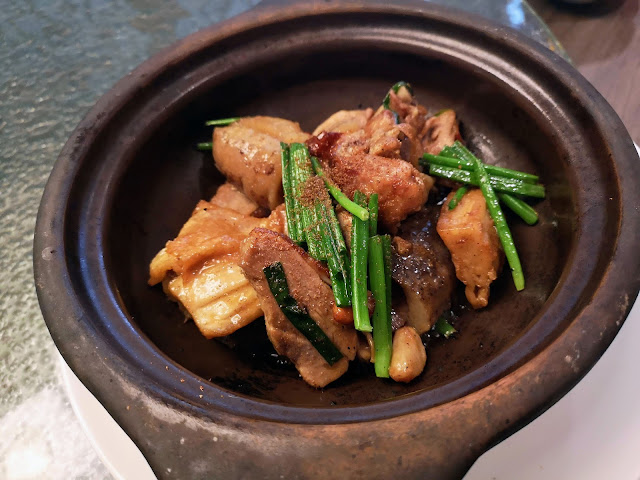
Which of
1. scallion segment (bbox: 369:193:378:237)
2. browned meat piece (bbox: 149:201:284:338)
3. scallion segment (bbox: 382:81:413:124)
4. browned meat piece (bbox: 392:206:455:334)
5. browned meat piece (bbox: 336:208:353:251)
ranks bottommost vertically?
browned meat piece (bbox: 149:201:284:338)

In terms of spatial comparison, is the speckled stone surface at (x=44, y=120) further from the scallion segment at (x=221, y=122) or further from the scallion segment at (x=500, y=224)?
the scallion segment at (x=500, y=224)

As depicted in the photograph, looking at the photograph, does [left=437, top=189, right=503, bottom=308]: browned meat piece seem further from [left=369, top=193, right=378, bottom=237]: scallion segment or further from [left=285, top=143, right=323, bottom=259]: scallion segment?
[left=285, top=143, right=323, bottom=259]: scallion segment

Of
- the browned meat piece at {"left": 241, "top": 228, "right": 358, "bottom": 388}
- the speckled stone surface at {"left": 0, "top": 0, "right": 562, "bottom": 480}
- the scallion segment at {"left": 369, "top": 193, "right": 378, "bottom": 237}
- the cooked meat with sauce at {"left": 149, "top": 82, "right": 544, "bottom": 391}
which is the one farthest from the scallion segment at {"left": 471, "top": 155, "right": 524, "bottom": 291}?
the speckled stone surface at {"left": 0, "top": 0, "right": 562, "bottom": 480}

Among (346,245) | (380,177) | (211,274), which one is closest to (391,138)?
(380,177)

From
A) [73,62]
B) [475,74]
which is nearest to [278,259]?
[475,74]

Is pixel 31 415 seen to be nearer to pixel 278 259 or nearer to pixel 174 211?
pixel 174 211

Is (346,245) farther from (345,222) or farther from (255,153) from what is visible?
(255,153)
